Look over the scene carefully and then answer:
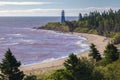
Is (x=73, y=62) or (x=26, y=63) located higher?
(x=73, y=62)

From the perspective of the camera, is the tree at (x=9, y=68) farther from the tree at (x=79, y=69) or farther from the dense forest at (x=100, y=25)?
the dense forest at (x=100, y=25)

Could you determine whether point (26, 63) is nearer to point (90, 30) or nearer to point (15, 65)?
point (15, 65)

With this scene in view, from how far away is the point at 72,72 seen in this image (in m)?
27.4

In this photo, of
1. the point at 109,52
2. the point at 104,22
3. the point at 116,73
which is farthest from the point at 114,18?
the point at 116,73

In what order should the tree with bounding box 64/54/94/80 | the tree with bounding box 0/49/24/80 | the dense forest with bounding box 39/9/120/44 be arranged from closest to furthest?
the tree with bounding box 64/54/94/80 < the tree with bounding box 0/49/24/80 < the dense forest with bounding box 39/9/120/44

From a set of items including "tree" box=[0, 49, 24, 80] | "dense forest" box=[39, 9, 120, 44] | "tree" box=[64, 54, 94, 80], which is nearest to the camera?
"tree" box=[64, 54, 94, 80]

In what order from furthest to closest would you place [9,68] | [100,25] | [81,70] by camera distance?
[100,25], [9,68], [81,70]

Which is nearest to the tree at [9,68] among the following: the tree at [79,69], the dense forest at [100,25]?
the tree at [79,69]

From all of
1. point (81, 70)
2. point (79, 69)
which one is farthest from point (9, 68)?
point (81, 70)

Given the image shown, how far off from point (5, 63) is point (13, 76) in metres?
1.73

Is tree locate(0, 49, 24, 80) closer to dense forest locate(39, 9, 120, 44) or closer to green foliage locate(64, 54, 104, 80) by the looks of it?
green foliage locate(64, 54, 104, 80)

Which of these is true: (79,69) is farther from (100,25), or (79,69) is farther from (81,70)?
(100,25)

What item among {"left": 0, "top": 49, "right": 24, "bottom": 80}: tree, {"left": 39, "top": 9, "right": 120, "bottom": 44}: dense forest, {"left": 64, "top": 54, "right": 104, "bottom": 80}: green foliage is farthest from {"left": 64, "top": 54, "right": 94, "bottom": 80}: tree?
{"left": 39, "top": 9, "right": 120, "bottom": 44}: dense forest

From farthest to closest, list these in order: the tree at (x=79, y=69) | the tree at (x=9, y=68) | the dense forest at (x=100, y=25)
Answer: the dense forest at (x=100, y=25), the tree at (x=9, y=68), the tree at (x=79, y=69)
